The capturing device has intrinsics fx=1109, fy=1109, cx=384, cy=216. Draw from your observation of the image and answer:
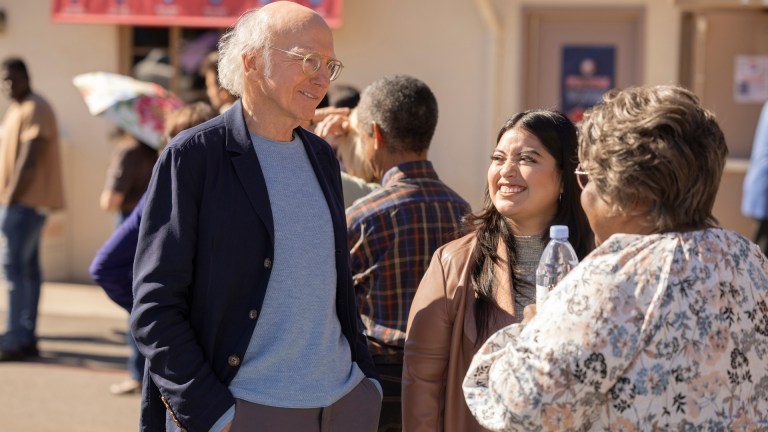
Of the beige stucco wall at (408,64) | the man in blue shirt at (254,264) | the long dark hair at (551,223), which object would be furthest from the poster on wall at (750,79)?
the man in blue shirt at (254,264)

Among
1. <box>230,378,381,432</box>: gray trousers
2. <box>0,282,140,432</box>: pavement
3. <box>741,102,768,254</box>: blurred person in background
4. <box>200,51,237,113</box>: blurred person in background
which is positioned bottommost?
<box>0,282,140,432</box>: pavement

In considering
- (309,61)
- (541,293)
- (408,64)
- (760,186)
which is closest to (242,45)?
(309,61)

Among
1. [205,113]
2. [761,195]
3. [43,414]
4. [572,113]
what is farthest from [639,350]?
[572,113]

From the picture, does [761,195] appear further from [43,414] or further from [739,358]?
[739,358]

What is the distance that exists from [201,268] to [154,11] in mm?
7517

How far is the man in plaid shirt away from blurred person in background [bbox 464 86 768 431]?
56.0 inches

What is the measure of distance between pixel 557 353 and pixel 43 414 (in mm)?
5212

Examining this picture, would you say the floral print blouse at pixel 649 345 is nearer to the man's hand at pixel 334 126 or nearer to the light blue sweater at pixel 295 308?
the light blue sweater at pixel 295 308

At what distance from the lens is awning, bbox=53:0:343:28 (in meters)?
9.88

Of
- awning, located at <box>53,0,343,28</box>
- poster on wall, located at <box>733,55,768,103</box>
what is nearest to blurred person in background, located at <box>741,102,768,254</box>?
poster on wall, located at <box>733,55,768,103</box>

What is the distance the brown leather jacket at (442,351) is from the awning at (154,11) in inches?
263

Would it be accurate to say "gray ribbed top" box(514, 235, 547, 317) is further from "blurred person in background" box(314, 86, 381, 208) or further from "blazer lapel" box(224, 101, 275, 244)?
"blurred person in background" box(314, 86, 381, 208)

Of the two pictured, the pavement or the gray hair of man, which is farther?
the pavement

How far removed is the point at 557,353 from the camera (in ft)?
7.59
